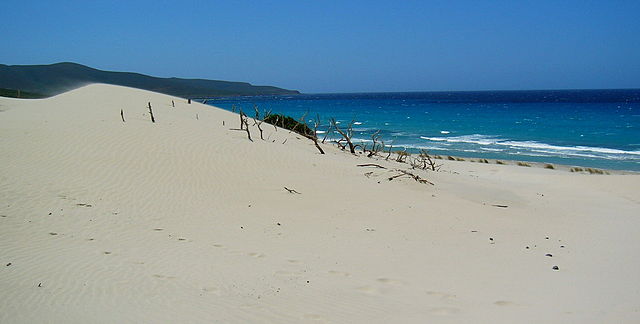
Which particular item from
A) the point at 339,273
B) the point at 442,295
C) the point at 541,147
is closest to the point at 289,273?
the point at 339,273

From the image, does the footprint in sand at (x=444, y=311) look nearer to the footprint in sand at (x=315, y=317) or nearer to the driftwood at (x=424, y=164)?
the footprint in sand at (x=315, y=317)

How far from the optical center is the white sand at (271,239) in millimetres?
4762

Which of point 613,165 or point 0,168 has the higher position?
point 0,168

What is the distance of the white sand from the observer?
476 cm

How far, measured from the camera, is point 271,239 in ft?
23.2

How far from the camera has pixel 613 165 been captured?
22250mm

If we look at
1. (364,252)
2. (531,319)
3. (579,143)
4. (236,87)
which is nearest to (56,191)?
(364,252)

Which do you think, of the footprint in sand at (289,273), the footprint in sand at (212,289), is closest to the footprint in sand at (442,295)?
the footprint in sand at (289,273)

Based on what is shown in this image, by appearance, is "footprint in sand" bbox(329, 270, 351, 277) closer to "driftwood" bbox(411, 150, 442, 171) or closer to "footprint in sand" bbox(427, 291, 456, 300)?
"footprint in sand" bbox(427, 291, 456, 300)

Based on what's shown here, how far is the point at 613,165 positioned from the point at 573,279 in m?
19.2

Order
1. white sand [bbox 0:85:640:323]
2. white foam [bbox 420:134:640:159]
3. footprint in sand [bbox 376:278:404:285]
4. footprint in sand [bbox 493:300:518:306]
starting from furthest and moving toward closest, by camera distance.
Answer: white foam [bbox 420:134:640:159] → footprint in sand [bbox 376:278:404:285] → footprint in sand [bbox 493:300:518:306] → white sand [bbox 0:85:640:323]

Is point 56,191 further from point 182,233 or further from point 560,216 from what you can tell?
point 560,216

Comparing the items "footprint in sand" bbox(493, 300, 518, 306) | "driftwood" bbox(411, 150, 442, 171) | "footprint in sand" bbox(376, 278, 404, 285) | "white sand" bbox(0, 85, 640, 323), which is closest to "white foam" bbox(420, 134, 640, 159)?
"driftwood" bbox(411, 150, 442, 171)

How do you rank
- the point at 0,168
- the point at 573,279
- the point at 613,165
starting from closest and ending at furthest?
the point at 573,279, the point at 0,168, the point at 613,165
